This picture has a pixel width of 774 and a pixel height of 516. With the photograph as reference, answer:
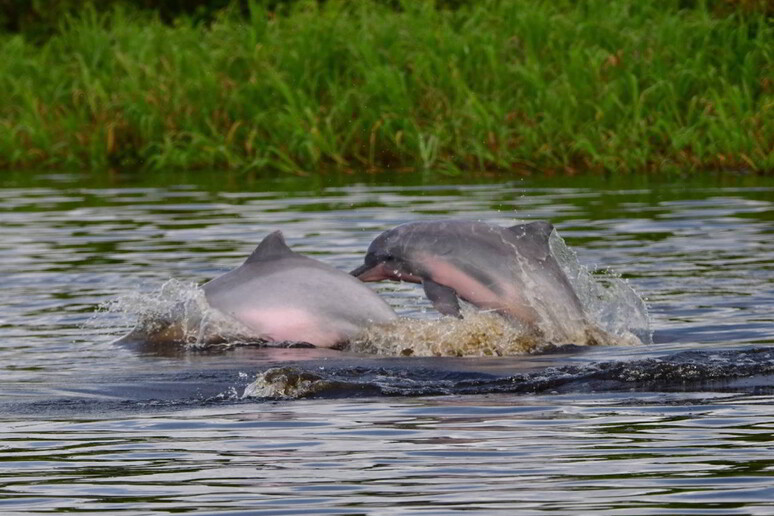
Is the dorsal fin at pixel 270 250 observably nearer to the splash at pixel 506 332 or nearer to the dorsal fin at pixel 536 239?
the splash at pixel 506 332

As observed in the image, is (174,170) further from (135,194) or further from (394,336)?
(394,336)

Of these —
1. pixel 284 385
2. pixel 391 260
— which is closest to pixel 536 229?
pixel 391 260

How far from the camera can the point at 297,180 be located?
20.0 metres

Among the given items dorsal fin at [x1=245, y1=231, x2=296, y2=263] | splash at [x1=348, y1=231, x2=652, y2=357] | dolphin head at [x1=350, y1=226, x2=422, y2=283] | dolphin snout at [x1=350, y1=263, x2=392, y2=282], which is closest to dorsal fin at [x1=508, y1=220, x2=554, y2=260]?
splash at [x1=348, y1=231, x2=652, y2=357]

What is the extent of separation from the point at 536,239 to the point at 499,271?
0.84ft

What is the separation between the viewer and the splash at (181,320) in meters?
9.63

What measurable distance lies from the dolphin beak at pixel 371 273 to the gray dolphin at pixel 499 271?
0.16 metres

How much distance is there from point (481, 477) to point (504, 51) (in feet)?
49.6

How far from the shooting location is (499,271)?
9.69 metres

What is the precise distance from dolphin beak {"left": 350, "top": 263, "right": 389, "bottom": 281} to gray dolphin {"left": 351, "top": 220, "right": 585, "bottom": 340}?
0.51 feet

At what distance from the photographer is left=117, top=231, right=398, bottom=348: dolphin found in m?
9.61

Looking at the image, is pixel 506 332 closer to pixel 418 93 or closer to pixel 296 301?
pixel 296 301

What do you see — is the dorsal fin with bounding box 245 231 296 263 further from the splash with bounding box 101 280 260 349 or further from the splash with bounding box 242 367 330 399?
the splash with bounding box 242 367 330 399

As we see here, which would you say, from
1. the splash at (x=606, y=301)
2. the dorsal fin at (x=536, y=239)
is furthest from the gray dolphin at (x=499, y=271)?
the splash at (x=606, y=301)
